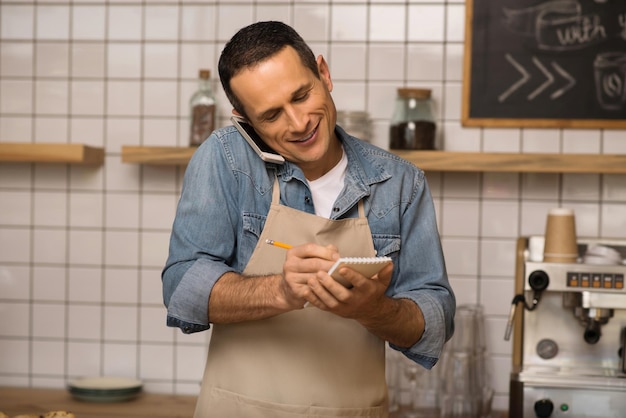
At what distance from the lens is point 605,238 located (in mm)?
2656

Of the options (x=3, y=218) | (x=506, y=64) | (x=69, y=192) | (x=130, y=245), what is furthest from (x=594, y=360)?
(x=3, y=218)

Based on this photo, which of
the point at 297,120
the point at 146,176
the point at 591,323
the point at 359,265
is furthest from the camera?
the point at 146,176

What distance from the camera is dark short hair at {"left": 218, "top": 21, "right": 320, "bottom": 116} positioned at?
5.15 feet

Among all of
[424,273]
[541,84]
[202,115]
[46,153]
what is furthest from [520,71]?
[46,153]

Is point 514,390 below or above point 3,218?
below

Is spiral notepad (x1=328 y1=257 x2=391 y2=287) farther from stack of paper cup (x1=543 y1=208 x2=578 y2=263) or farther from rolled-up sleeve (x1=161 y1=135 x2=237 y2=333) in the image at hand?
stack of paper cup (x1=543 y1=208 x2=578 y2=263)

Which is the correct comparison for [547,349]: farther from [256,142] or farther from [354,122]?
[256,142]

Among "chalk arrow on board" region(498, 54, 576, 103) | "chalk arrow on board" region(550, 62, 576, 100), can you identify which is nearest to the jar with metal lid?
"chalk arrow on board" region(498, 54, 576, 103)

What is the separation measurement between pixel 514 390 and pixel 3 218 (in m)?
1.78

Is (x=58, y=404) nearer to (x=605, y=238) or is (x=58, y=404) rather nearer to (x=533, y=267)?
(x=533, y=267)

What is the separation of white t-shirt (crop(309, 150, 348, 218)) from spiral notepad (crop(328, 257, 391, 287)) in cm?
34

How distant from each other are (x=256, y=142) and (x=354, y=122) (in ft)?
3.58

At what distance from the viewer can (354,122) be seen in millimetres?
2740

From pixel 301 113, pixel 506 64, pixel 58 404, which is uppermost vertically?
pixel 506 64
